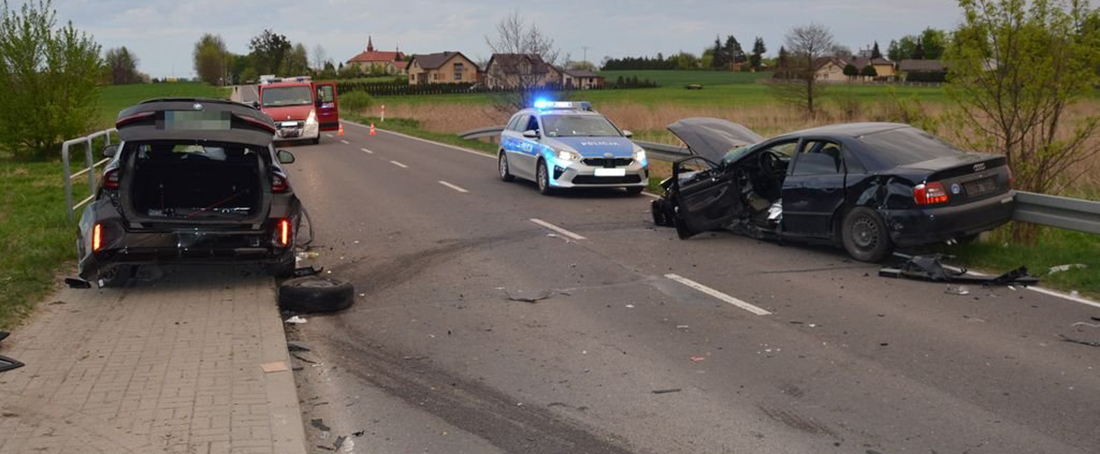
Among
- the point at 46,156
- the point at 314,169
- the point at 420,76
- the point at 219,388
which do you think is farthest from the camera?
the point at 420,76

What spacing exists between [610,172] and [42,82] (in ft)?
57.7

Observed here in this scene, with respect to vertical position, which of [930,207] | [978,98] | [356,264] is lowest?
[356,264]

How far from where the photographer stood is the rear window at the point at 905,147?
34.6ft

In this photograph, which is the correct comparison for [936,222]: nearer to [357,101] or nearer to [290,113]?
[290,113]

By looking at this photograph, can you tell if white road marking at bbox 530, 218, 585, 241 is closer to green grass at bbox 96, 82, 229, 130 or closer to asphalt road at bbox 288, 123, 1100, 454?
asphalt road at bbox 288, 123, 1100, 454

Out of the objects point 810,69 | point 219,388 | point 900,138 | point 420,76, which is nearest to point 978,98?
point 900,138

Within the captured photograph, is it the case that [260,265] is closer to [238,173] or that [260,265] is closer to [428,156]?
[238,173]

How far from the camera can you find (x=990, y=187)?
10.5 metres

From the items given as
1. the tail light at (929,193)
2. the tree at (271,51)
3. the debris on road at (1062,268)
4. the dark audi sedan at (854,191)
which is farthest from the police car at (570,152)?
the tree at (271,51)

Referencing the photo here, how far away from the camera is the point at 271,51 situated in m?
106

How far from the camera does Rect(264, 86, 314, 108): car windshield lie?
33.7 m

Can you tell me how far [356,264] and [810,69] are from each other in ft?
140

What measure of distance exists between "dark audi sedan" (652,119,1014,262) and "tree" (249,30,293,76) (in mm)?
99147

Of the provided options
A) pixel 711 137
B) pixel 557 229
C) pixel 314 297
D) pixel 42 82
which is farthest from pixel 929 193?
pixel 42 82
